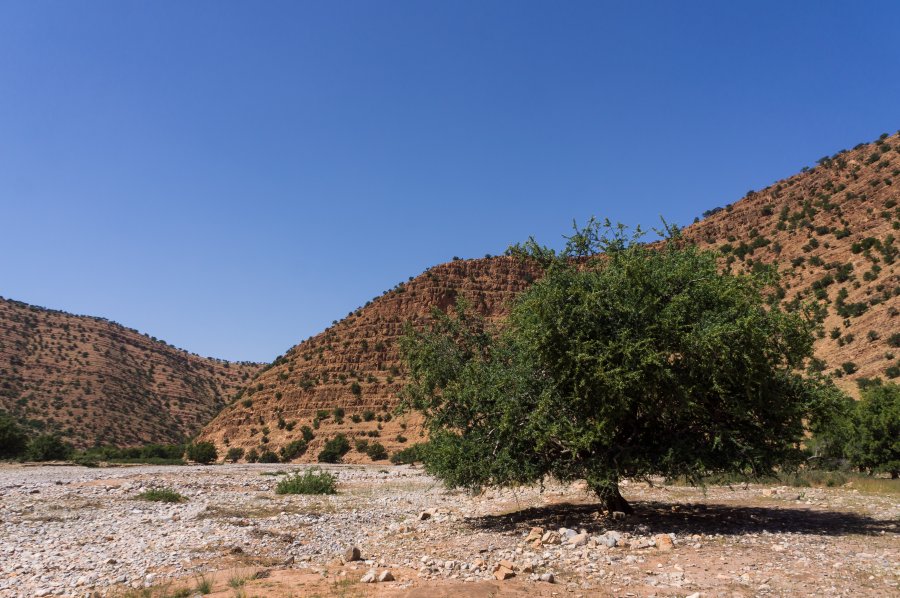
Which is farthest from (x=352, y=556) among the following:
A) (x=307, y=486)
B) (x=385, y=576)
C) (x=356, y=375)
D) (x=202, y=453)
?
(x=356, y=375)

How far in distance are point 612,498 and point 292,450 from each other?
5416cm

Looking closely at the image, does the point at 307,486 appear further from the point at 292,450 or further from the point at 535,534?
the point at 292,450

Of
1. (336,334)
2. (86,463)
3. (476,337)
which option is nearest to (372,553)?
(476,337)

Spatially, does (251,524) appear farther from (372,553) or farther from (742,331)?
(742,331)

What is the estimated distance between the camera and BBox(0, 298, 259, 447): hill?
7381cm

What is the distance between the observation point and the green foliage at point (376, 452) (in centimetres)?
6119

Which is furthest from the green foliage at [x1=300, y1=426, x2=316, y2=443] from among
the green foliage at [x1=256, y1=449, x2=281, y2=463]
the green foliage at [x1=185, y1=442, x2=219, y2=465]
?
the green foliage at [x1=185, y1=442, x2=219, y2=465]

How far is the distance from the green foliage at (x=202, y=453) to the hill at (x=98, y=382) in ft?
57.1

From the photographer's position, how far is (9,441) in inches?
1954

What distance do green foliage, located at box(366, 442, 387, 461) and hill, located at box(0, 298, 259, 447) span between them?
33.5 meters

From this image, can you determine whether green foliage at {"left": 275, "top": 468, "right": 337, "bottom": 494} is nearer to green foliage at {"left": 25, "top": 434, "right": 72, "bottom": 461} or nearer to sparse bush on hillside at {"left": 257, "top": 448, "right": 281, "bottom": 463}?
green foliage at {"left": 25, "top": 434, "right": 72, "bottom": 461}

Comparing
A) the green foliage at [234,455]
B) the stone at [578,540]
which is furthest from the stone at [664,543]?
the green foliage at [234,455]

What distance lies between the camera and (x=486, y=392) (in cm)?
1477

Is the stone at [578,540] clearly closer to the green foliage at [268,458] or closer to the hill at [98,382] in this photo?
the green foliage at [268,458]
